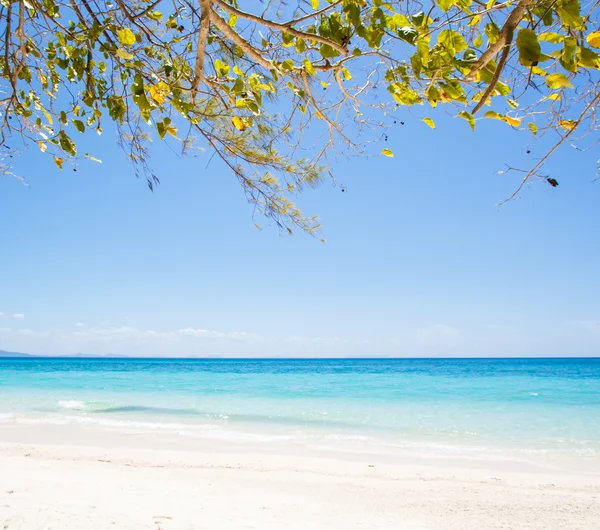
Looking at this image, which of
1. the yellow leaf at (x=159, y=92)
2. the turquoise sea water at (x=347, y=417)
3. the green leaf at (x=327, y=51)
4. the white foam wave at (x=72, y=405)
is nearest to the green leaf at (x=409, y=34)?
the green leaf at (x=327, y=51)

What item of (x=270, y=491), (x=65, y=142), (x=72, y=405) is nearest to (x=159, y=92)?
(x=65, y=142)

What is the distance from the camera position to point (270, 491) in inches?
171

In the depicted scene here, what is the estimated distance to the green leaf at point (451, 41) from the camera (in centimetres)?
126

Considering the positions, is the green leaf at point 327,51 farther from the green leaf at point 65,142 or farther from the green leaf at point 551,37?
the green leaf at point 65,142

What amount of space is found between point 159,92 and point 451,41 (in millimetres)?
1149

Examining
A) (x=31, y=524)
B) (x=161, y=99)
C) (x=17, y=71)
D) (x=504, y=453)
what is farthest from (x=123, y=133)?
(x=504, y=453)

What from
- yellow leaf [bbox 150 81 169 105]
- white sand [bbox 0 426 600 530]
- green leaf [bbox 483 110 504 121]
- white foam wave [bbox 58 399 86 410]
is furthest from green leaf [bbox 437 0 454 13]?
white foam wave [bbox 58 399 86 410]

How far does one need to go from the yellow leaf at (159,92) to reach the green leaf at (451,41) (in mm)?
1102

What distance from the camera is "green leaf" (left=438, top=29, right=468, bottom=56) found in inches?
49.7

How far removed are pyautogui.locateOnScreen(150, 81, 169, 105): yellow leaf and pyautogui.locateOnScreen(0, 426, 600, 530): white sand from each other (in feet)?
8.88

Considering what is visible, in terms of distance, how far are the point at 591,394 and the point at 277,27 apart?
59.5 feet

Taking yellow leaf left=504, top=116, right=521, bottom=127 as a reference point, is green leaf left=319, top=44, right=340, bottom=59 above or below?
above

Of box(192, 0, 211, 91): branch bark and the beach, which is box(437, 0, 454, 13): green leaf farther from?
the beach

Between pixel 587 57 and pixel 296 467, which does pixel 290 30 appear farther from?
pixel 296 467
